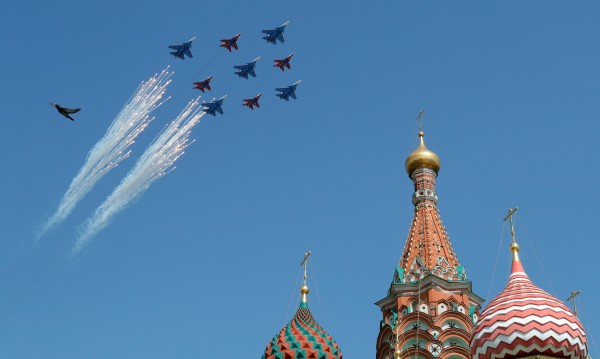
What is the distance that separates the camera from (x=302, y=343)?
23203 millimetres

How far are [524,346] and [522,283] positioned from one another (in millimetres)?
2043

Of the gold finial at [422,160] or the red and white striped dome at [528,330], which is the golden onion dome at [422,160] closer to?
the gold finial at [422,160]

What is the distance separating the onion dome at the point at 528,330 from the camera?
19219 millimetres

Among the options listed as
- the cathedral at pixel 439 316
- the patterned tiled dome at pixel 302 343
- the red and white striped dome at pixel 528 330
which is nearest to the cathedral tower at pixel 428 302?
the cathedral at pixel 439 316

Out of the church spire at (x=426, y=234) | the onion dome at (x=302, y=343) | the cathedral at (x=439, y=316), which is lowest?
the onion dome at (x=302, y=343)

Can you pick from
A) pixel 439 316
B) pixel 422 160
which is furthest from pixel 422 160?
pixel 439 316

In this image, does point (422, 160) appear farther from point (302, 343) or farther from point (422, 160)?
point (302, 343)

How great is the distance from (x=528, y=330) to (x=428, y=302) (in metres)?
6.00

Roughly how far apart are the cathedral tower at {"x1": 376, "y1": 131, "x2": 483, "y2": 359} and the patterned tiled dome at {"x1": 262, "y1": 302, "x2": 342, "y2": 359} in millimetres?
1748

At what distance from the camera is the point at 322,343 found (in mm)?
23375

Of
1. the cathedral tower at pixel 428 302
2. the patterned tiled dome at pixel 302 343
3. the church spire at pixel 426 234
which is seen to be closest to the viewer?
the patterned tiled dome at pixel 302 343

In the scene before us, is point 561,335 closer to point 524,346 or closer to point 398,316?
point 524,346

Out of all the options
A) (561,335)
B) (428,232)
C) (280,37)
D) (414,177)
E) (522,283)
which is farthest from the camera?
(414,177)

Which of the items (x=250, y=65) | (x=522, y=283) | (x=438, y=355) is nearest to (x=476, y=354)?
(x=522, y=283)
